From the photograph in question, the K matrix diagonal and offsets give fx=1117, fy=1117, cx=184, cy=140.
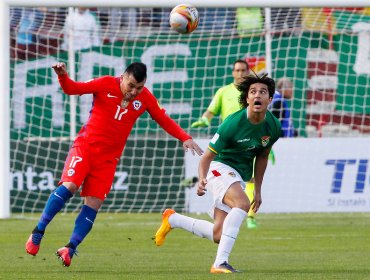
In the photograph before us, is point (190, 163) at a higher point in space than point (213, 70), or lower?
lower

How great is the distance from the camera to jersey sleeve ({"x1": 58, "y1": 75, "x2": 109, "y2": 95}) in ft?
33.9

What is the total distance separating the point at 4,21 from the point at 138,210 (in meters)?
3.99

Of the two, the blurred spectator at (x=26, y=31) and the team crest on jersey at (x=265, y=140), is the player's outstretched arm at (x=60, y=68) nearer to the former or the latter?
the team crest on jersey at (x=265, y=140)

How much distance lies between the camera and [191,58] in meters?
20.0

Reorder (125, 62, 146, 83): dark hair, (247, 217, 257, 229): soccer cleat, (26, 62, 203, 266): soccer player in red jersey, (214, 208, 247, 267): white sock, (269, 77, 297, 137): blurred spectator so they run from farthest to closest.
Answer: (269, 77, 297, 137): blurred spectator → (247, 217, 257, 229): soccer cleat → (26, 62, 203, 266): soccer player in red jersey → (125, 62, 146, 83): dark hair → (214, 208, 247, 267): white sock

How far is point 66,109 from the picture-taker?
19.7 meters

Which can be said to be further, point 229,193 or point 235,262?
point 235,262

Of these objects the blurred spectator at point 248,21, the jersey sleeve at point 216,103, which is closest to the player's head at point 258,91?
the jersey sleeve at point 216,103

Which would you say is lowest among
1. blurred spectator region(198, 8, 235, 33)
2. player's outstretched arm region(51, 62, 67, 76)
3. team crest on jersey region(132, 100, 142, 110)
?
team crest on jersey region(132, 100, 142, 110)

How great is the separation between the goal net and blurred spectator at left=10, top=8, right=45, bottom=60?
0.02 meters

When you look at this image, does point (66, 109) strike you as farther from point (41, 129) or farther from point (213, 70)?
point (213, 70)

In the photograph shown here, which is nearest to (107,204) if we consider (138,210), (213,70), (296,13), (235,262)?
(138,210)

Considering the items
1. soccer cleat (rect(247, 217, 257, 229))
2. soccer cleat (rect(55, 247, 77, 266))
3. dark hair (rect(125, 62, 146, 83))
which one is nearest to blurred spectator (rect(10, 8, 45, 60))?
soccer cleat (rect(247, 217, 257, 229))

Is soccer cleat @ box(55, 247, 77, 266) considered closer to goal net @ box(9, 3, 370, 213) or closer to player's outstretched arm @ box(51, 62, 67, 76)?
player's outstretched arm @ box(51, 62, 67, 76)
